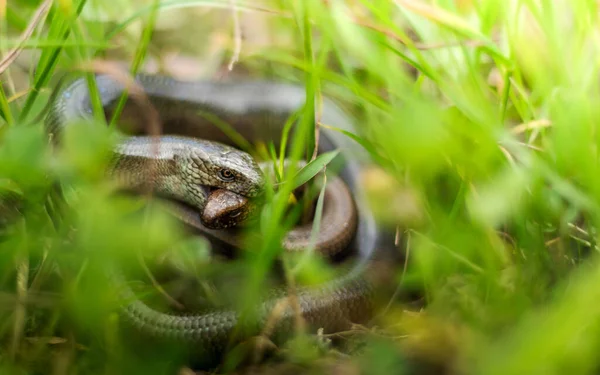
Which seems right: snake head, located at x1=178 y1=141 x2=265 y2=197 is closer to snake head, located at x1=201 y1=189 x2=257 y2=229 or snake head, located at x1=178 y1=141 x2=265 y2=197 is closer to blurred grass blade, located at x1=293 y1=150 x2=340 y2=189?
snake head, located at x1=201 y1=189 x2=257 y2=229

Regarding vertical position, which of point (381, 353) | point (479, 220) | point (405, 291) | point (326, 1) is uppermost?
point (326, 1)

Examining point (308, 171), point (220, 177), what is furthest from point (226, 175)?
point (308, 171)

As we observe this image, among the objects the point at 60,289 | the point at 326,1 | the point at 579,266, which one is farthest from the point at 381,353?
the point at 326,1

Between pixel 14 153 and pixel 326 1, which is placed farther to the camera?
pixel 326 1

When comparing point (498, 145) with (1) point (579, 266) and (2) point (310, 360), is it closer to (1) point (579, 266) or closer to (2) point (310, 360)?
(1) point (579, 266)

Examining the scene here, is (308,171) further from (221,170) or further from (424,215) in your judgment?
(221,170)

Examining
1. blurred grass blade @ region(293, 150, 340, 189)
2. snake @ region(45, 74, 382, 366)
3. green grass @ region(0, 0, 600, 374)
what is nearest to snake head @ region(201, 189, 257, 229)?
snake @ region(45, 74, 382, 366)
